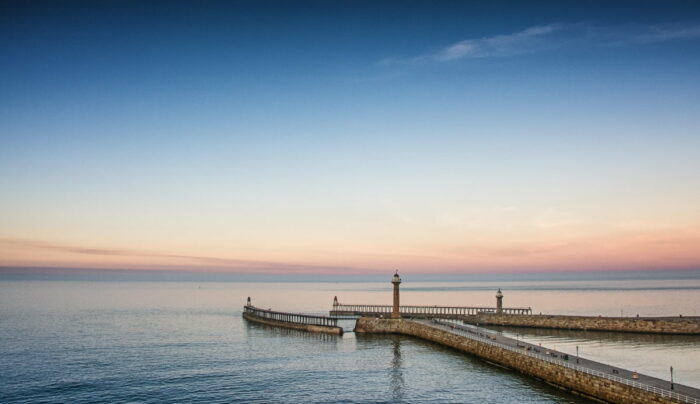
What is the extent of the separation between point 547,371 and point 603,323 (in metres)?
34.0

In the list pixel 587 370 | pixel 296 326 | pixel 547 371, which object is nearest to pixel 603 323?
pixel 547 371

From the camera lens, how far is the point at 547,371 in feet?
128

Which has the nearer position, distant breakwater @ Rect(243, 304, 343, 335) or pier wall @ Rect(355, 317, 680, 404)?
pier wall @ Rect(355, 317, 680, 404)

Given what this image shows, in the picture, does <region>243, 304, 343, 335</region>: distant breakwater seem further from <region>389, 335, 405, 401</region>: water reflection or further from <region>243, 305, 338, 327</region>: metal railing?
<region>389, 335, 405, 401</region>: water reflection

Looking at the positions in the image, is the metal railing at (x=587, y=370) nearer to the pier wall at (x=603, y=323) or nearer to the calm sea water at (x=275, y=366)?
the calm sea water at (x=275, y=366)

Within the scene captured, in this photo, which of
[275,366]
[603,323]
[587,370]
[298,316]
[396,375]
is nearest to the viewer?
[587,370]

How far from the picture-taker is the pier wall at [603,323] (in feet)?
207

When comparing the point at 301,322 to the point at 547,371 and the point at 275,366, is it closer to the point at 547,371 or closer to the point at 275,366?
the point at 275,366

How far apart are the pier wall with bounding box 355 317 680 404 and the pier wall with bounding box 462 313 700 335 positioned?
17298 millimetres

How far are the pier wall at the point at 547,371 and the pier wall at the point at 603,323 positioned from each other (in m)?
17.3

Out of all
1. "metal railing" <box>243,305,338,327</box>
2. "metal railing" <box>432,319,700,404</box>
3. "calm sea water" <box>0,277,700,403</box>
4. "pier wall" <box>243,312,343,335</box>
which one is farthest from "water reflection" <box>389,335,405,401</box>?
"metal railing" <box>243,305,338,327</box>

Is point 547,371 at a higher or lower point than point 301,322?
higher

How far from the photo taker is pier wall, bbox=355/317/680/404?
1200 inches

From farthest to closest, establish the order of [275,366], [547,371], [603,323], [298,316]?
[298,316]
[603,323]
[275,366]
[547,371]
